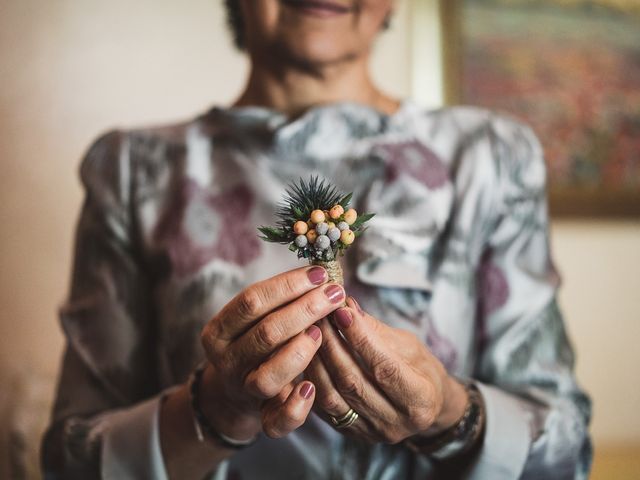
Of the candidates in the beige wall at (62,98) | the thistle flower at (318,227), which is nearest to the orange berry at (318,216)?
the thistle flower at (318,227)

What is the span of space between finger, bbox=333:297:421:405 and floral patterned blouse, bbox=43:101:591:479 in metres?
0.16

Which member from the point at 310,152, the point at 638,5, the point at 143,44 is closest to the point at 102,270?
the point at 310,152

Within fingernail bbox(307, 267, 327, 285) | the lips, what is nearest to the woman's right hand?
fingernail bbox(307, 267, 327, 285)

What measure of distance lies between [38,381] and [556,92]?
115 centimetres

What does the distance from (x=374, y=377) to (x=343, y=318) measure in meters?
0.06

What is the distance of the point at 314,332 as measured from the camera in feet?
1.39

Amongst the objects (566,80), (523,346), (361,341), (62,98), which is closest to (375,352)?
(361,341)

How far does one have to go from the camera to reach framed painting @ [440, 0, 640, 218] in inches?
48.1

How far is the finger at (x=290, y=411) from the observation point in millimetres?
423

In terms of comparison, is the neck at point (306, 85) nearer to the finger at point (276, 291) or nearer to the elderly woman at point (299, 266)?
the elderly woman at point (299, 266)

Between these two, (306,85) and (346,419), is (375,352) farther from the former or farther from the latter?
(306,85)

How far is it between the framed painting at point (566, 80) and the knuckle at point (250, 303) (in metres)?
0.92

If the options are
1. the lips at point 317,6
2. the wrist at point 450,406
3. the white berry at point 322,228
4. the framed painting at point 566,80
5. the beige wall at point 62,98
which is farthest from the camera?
the framed painting at point 566,80

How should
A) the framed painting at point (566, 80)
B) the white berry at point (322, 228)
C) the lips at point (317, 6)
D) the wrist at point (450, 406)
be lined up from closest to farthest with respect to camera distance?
the white berry at point (322, 228) < the wrist at point (450, 406) < the lips at point (317, 6) < the framed painting at point (566, 80)
